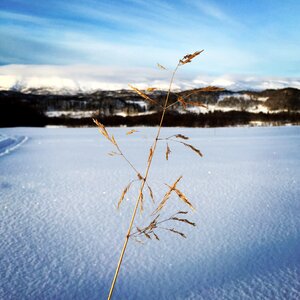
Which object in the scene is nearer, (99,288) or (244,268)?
(99,288)

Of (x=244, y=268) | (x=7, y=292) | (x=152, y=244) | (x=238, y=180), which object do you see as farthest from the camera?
(x=238, y=180)

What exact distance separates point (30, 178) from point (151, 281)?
4.70 metres

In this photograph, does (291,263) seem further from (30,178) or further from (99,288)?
(30,178)

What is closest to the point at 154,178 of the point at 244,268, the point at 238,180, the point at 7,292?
the point at 238,180

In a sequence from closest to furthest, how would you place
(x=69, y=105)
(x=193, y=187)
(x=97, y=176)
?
(x=193, y=187) → (x=97, y=176) → (x=69, y=105)

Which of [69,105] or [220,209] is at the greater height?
[69,105]

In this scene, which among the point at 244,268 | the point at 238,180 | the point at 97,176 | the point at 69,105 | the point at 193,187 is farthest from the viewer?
the point at 69,105

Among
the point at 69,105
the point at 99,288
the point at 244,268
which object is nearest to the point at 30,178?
the point at 99,288

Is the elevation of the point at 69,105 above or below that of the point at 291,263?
above

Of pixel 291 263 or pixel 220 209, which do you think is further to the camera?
pixel 220 209

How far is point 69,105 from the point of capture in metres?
113

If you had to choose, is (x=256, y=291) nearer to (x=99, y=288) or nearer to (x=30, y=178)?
(x=99, y=288)

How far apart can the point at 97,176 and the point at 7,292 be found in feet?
14.9

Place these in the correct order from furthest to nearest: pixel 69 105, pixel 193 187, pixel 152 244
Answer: pixel 69 105 → pixel 193 187 → pixel 152 244
